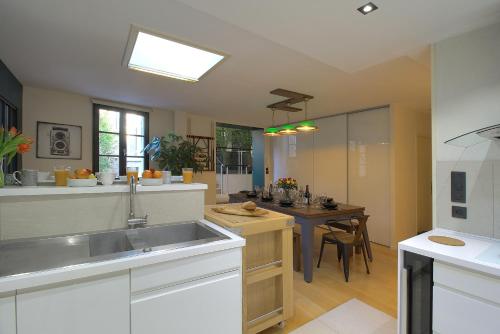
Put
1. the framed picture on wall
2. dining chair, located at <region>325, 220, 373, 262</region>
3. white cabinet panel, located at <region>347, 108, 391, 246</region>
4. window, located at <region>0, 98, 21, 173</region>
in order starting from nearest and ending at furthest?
1. window, located at <region>0, 98, 21, 173</region>
2. dining chair, located at <region>325, 220, 373, 262</region>
3. the framed picture on wall
4. white cabinet panel, located at <region>347, 108, 391, 246</region>

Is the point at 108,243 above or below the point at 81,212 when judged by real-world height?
below

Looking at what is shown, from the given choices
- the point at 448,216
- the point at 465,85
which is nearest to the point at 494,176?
the point at 448,216

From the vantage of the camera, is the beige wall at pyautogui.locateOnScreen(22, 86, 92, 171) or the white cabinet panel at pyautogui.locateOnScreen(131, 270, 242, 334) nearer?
the white cabinet panel at pyautogui.locateOnScreen(131, 270, 242, 334)

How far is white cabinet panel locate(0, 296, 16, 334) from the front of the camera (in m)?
0.89

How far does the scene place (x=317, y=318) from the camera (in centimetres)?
214

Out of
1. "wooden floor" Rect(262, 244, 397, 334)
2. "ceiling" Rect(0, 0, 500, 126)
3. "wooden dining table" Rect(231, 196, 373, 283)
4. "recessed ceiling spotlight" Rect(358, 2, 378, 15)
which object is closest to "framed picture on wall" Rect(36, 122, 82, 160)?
"ceiling" Rect(0, 0, 500, 126)

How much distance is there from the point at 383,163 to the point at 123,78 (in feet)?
14.2

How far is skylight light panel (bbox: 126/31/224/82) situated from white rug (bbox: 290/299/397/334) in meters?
2.49

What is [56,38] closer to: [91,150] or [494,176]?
[91,150]

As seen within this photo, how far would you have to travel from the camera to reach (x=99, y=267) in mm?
1035

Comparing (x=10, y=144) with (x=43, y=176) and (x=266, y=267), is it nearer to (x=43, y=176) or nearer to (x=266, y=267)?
(x=43, y=176)

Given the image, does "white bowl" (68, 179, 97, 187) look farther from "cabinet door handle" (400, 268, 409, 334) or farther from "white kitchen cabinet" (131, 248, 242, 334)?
"cabinet door handle" (400, 268, 409, 334)

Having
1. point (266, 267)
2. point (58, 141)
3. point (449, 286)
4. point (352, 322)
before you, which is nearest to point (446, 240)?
point (449, 286)

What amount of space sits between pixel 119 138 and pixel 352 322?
4.41m
